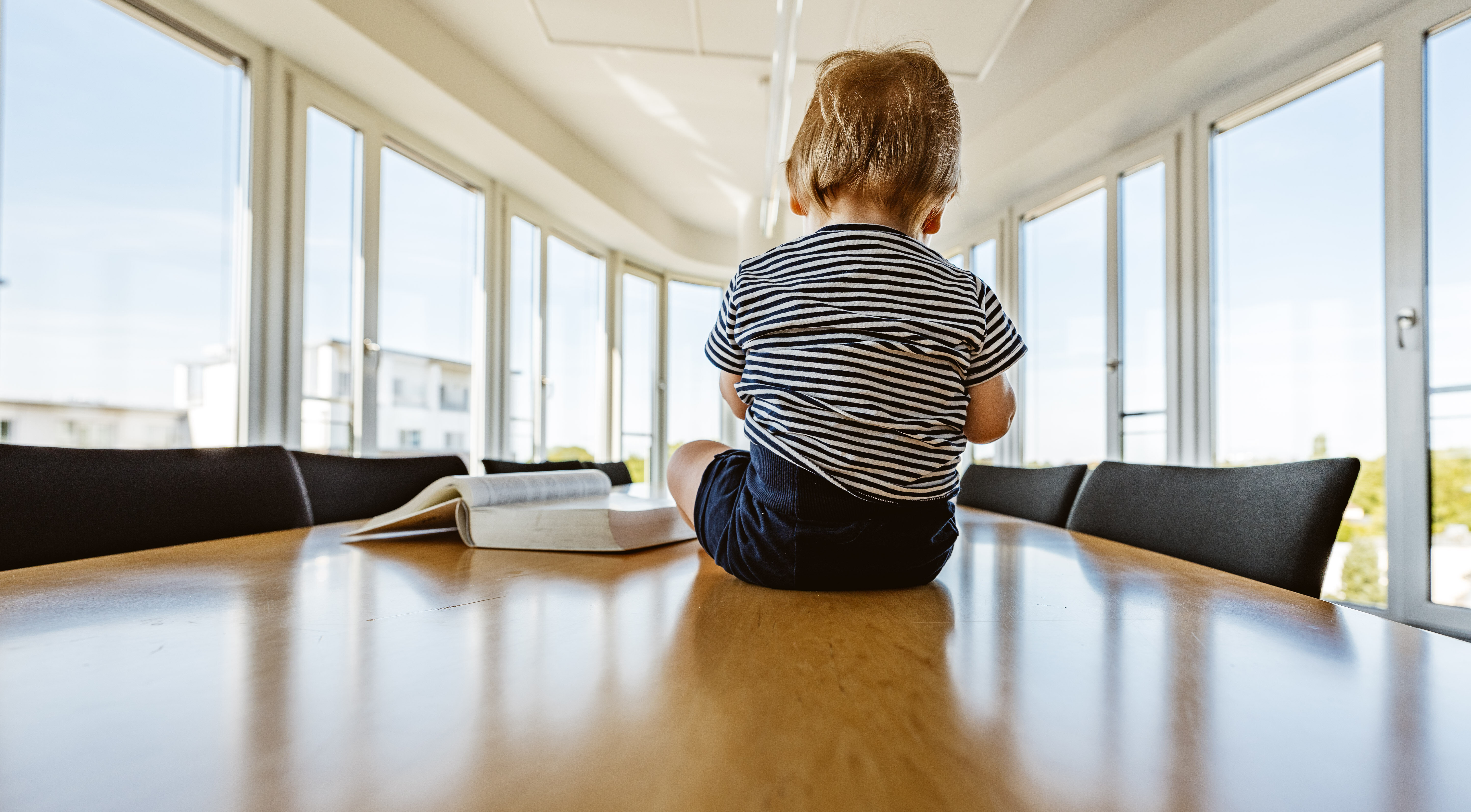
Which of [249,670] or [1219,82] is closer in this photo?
[249,670]

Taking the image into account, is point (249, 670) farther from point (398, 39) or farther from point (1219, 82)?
point (1219, 82)

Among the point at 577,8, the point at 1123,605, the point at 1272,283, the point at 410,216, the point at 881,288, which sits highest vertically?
the point at 577,8

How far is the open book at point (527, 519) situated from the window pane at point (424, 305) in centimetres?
268

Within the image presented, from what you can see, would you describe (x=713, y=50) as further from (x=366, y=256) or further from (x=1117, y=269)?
(x=1117, y=269)

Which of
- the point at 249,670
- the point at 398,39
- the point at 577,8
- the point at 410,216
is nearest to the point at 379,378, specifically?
the point at 410,216

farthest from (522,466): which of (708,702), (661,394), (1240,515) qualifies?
(661,394)

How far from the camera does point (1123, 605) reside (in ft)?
1.71

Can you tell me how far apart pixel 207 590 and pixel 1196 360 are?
140 inches

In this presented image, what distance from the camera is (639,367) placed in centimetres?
637

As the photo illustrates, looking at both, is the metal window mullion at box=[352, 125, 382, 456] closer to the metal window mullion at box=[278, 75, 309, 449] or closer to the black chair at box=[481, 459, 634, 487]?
the metal window mullion at box=[278, 75, 309, 449]

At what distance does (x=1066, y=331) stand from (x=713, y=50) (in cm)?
251

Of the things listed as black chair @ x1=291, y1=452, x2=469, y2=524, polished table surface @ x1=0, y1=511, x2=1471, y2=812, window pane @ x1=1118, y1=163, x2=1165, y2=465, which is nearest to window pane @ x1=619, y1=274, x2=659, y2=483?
window pane @ x1=1118, y1=163, x2=1165, y2=465

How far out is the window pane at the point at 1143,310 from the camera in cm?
334

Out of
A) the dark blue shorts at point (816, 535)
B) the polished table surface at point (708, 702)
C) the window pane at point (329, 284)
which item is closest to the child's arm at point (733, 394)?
the dark blue shorts at point (816, 535)
